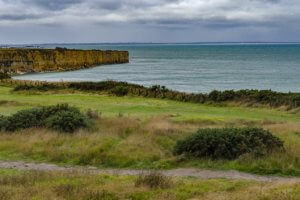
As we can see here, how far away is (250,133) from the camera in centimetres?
2080

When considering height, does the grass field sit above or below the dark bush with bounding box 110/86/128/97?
above

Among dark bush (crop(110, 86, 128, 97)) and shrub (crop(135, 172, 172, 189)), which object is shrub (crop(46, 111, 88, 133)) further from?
dark bush (crop(110, 86, 128, 97))

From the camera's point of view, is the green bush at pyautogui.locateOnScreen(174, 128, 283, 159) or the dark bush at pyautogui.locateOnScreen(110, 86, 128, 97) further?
the dark bush at pyautogui.locateOnScreen(110, 86, 128, 97)

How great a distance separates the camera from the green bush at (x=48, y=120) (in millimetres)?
24719

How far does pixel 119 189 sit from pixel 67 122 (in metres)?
12.0

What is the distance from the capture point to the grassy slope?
12188mm

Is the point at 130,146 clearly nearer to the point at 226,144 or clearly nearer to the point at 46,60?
the point at 226,144

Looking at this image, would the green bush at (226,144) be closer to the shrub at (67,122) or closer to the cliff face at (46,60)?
the shrub at (67,122)

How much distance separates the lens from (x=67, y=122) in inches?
975

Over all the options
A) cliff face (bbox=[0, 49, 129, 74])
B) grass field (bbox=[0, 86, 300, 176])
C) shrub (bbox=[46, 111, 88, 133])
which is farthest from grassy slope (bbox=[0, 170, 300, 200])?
cliff face (bbox=[0, 49, 129, 74])

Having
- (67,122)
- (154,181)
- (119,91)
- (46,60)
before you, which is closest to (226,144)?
(154,181)

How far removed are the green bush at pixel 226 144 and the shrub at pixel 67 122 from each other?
6.18 meters

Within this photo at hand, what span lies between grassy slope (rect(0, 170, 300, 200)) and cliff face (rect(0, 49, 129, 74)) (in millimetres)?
104410

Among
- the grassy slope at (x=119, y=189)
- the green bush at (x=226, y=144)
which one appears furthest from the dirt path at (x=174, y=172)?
the grassy slope at (x=119, y=189)
